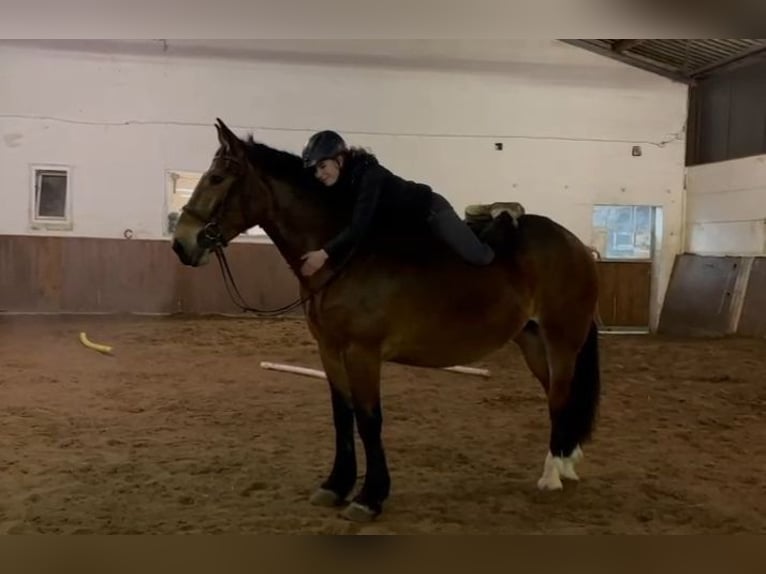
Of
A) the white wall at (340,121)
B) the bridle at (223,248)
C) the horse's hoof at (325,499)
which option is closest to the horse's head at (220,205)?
the bridle at (223,248)

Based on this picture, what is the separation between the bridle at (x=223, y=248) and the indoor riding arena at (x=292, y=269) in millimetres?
45

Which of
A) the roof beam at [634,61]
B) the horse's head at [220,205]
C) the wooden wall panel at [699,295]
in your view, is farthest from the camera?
the wooden wall panel at [699,295]

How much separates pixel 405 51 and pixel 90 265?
131 centimetres

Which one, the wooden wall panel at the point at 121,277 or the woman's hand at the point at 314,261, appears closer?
the woman's hand at the point at 314,261

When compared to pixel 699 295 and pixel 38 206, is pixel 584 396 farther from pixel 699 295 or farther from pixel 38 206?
pixel 38 206

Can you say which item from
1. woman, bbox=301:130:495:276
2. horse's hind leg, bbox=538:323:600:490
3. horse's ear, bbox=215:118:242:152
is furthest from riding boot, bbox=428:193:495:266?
horse's ear, bbox=215:118:242:152

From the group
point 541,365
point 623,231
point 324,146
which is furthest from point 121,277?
point 623,231

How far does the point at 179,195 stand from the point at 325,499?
1113mm

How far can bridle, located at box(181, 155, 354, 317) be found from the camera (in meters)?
2.12

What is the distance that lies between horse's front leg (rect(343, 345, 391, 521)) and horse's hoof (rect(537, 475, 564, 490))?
56 centimetres

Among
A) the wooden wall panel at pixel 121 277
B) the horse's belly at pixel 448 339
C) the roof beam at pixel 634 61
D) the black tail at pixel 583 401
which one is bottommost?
the black tail at pixel 583 401

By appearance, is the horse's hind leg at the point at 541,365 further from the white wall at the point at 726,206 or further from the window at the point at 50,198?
the window at the point at 50,198

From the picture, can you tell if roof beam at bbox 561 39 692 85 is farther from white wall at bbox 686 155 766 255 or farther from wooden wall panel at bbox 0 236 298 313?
wooden wall panel at bbox 0 236 298 313

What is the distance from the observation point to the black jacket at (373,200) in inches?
85.9
